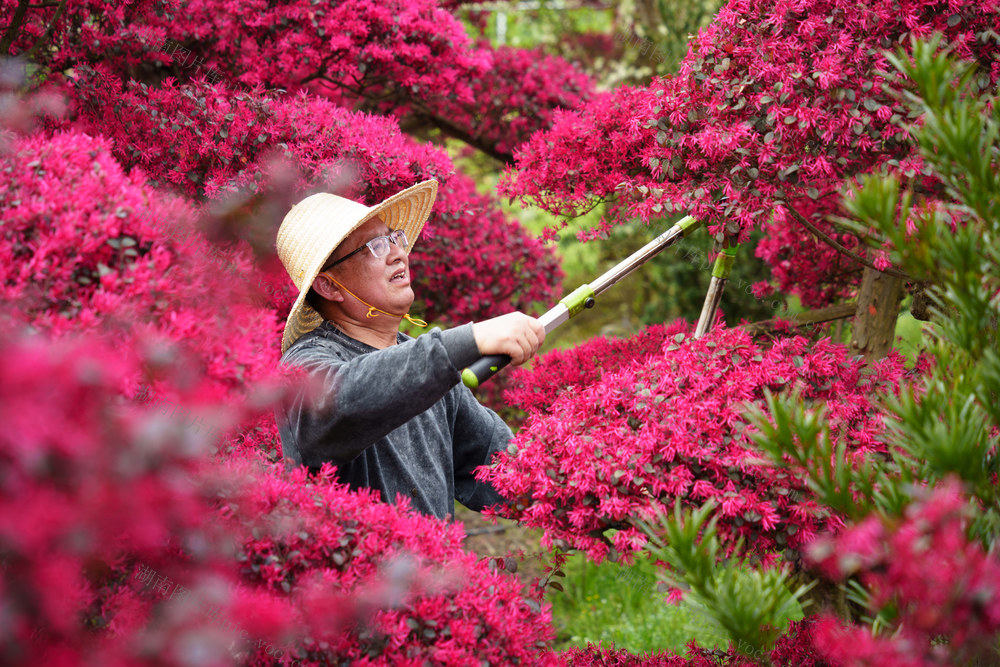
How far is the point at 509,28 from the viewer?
9.02m

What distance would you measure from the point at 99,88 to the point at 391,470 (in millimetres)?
1818

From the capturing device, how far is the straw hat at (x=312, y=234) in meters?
2.19

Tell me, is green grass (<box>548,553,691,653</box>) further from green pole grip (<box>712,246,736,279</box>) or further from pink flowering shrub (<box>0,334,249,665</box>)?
pink flowering shrub (<box>0,334,249,665</box>)

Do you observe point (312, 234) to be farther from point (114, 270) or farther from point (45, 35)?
point (45, 35)

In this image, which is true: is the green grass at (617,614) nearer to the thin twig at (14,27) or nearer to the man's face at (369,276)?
the man's face at (369,276)

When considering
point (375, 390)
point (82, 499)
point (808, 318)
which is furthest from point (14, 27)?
point (808, 318)

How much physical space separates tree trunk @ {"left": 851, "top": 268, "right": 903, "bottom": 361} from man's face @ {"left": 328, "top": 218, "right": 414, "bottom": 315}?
163 cm

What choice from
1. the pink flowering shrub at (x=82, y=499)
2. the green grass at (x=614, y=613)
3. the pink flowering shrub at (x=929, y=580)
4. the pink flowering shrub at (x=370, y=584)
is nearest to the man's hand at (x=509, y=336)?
the pink flowering shrub at (x=370, y=584)

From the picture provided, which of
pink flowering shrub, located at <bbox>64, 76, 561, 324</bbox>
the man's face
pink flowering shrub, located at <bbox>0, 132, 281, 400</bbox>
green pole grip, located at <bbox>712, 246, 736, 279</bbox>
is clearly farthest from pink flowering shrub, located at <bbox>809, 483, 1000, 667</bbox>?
pink flowering shrub, located at <bbox>64, 76, 561, 324</bbox>

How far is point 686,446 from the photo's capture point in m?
1.69

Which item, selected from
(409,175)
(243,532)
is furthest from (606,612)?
(243,532)

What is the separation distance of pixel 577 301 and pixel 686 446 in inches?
26.5

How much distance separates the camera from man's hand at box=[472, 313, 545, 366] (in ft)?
6.08

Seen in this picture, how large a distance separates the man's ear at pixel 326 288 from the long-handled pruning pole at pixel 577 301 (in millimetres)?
635
